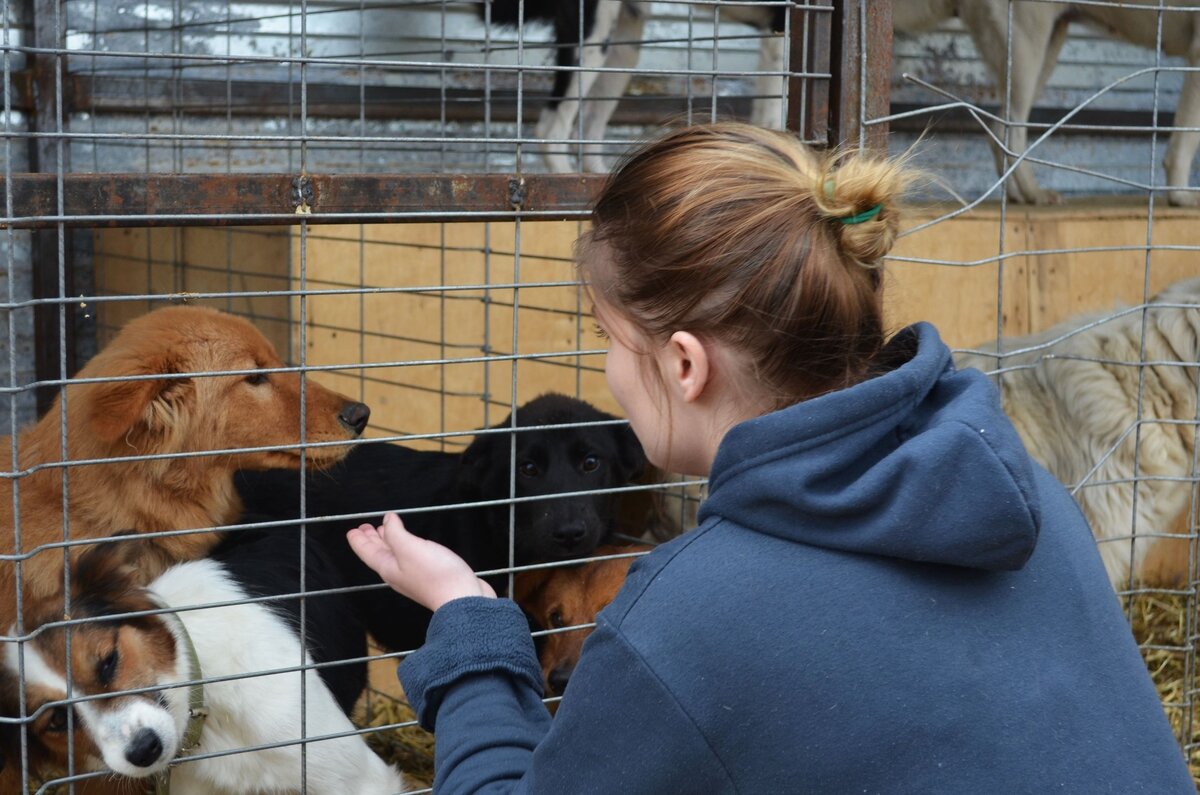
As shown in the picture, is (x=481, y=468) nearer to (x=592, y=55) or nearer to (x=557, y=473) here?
(x=557, y=473)

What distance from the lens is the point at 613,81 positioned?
23.1ft

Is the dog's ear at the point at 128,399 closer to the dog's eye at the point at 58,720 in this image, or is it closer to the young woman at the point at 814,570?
the dog's eye at the point at 58,720

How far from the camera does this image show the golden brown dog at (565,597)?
3.77 m

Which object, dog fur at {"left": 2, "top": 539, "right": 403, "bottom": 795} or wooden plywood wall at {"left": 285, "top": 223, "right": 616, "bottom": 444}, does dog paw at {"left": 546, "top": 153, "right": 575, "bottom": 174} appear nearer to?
wooden plywood wall at {"left": 285, "top": 223, "right": 616, "bottom": 444}

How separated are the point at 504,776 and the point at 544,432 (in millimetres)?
2378

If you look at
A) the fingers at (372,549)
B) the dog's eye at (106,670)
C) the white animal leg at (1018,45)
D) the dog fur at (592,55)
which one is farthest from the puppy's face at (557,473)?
the white animal leg at (1018,45)

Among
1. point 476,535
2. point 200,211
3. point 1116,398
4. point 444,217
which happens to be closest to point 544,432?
point 476,535

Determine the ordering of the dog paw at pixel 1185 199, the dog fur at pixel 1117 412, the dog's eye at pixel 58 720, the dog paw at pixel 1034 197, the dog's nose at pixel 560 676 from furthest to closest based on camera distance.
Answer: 1. the dog paw at pixel 1034 197
2. the dog paw at pixel 1185 199
3. the dog fur at pixel 1117 412
4. the dog's nose at pixel 560 676
5. the dog's eye at pixel 58 720

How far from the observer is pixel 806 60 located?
306 cm

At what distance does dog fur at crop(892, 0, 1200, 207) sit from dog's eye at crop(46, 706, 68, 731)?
19.0 feet

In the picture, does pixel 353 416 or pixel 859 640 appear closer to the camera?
pixel 859 640

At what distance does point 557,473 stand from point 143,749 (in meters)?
1.69

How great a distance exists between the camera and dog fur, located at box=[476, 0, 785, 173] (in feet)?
21.5

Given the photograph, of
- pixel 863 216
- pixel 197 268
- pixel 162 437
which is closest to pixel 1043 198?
pixel 197 268
